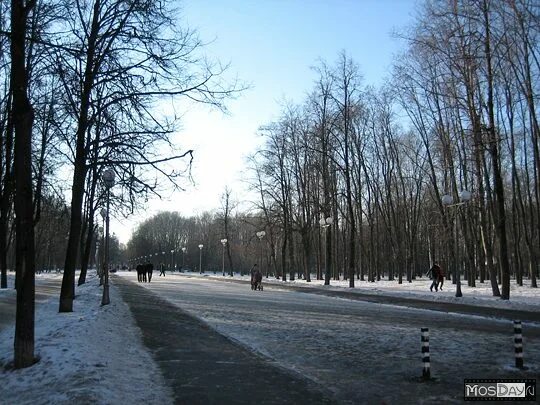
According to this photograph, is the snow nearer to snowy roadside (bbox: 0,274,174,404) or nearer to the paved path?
snowy roadside (bbox: 0,274,174,404)

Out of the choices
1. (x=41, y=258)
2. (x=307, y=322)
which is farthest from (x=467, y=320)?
(x=41, y=258)

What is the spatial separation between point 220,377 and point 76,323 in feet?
21.0

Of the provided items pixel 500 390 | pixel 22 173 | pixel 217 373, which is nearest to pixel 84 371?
pixel 217 373

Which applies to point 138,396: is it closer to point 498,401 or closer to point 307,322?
point 498,401

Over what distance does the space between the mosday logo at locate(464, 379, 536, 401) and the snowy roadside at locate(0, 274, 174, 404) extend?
14.3 feet

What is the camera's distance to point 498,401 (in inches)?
285

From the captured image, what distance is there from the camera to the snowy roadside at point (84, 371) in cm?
699

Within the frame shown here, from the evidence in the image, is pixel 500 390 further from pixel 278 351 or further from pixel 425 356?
pixel 278 351

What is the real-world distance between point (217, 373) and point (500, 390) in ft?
14.6

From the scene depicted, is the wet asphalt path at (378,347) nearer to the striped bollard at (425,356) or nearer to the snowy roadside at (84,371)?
the striped bollard at (425,356)

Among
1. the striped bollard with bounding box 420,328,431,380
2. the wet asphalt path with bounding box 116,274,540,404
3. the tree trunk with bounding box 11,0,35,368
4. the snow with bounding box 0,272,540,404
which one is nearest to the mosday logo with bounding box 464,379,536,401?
the wet asphalt path with bounding box 116,274,540,404

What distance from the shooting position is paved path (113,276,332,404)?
7266mm

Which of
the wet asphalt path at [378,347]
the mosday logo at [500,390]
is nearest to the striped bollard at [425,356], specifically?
the wet asphalt path at [378,347]

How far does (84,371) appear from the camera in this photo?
798 cm
